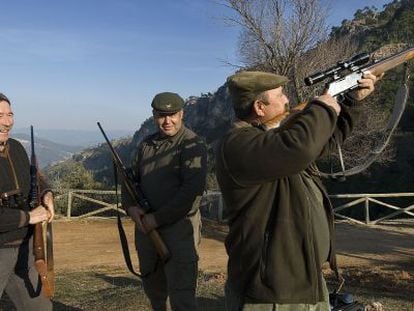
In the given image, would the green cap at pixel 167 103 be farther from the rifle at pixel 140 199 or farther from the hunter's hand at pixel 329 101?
the hunter's hand at pixel 329 101

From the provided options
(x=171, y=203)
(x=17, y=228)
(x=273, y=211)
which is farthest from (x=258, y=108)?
(x=17, y=228)

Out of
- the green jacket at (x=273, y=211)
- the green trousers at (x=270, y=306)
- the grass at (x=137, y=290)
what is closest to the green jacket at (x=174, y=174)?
the green trousers at (x=270, y=306)

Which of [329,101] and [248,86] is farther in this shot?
[248,86]

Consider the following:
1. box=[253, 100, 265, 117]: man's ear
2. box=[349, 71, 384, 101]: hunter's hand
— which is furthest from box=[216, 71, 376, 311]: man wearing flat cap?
box=[349, 71, 384, 101]: hunter's hand

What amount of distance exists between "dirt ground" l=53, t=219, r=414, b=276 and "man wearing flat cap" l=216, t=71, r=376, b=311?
25.4ft

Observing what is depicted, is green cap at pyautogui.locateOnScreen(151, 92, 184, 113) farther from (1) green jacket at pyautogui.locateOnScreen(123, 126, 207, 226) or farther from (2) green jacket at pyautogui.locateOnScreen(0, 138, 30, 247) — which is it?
(2) green jacket at pyautogui.locateOnScreen(0, 138, 30, 247)

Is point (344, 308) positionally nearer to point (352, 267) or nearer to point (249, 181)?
point (249, 181)

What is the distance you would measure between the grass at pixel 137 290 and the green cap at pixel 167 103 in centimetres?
252

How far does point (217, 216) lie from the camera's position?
54.7 ft

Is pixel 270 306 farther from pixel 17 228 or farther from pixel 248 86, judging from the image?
pixel 17 228

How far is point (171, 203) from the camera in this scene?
12.8 ft

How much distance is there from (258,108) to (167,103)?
1769 millimetres

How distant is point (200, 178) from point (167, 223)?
0.43 m

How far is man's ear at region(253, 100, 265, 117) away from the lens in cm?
242
